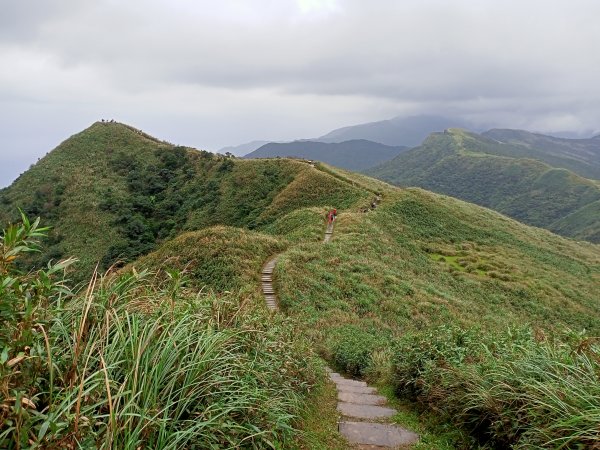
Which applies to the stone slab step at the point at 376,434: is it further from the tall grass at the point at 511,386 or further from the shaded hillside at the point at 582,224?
the shaded hillside at the point at 582,224

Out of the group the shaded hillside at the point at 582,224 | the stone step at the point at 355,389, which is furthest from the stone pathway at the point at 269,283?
the shaded hillside at the point at 582,224

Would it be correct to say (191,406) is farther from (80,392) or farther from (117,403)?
(80,392)

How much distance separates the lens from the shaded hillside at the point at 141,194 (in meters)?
38.5

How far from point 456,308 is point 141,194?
37.9m

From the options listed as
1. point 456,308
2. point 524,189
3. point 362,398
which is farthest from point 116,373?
point 524,189

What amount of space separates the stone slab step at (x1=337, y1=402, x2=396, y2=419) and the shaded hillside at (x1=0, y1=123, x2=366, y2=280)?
29008 mm

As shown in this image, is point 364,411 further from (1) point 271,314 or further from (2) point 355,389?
(1) point 271,314

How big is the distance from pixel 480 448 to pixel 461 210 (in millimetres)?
44260

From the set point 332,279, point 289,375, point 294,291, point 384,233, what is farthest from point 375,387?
point 384,233

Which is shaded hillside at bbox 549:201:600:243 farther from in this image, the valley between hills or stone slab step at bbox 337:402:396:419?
stone slab step at bbox 337:402:396:419

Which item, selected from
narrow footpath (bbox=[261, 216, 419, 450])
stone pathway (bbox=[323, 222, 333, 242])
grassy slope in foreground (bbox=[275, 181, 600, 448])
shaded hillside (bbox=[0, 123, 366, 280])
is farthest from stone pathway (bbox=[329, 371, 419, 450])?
shaded hillside (bbox=[0, 123, 366, 280])

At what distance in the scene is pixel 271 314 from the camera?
26.2 feet

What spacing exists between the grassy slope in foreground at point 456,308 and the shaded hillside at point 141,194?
9.95 m

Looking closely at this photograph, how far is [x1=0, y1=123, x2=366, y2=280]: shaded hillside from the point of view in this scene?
38531 mm
